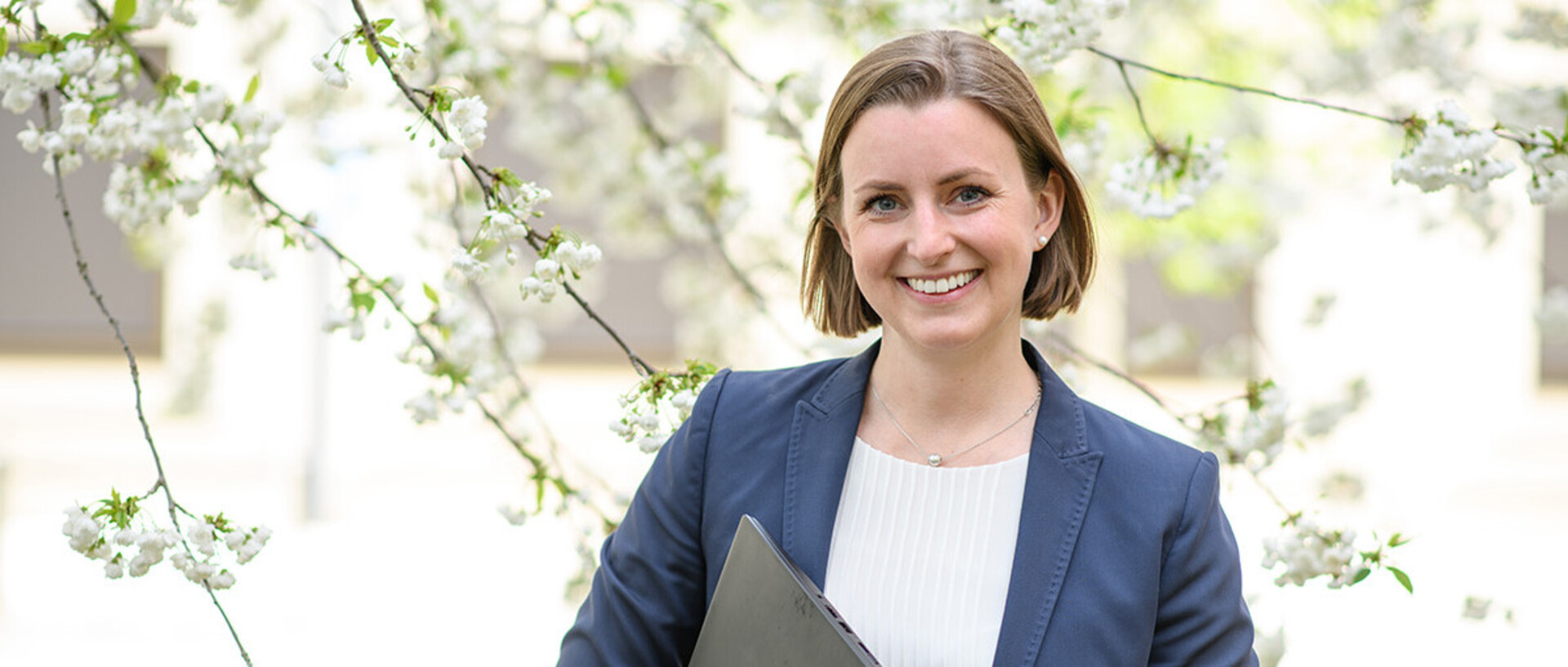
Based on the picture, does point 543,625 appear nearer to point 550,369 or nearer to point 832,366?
point 832,366

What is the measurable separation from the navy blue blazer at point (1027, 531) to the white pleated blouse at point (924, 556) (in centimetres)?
4

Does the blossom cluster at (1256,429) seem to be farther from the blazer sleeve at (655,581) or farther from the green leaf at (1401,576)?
the blazer sleeve at (655,581)

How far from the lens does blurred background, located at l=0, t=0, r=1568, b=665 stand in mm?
A: 3820

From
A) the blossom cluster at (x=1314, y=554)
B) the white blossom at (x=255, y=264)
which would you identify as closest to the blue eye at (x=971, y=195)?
the blossom cluster at (x=1314, y=554)

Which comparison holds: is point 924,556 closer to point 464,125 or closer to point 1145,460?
point 1145,460

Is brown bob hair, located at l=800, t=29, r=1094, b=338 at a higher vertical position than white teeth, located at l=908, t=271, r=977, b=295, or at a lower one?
higher

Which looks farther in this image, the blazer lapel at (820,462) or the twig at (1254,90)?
the twig at (1254,90)

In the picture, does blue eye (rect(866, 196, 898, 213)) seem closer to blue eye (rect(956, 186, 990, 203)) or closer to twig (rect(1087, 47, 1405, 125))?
blue eye (rect(956, 186, 990, 203))

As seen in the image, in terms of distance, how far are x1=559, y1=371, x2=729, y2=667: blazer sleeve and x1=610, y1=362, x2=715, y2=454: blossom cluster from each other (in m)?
0.23

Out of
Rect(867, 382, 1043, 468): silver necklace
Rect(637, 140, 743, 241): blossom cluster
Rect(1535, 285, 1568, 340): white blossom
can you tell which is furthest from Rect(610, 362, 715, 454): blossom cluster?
Rect(1535, 285, 1568, 340): white blossom

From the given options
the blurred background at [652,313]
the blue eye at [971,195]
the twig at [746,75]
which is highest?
the blurred background at [652,313]

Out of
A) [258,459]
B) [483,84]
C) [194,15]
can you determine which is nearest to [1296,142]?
[258,459]

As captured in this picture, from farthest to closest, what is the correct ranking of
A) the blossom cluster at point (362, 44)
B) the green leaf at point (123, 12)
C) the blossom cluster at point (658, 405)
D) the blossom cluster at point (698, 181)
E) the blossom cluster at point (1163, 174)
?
the blossom cluster at point (698, 181), the blossom cluster at point (1163, 174), the green leaf at point (123, 12), the blossom cluster at point (658, 405), the blossom cluster at point (362, 44)

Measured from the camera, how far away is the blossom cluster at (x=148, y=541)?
1775mm
